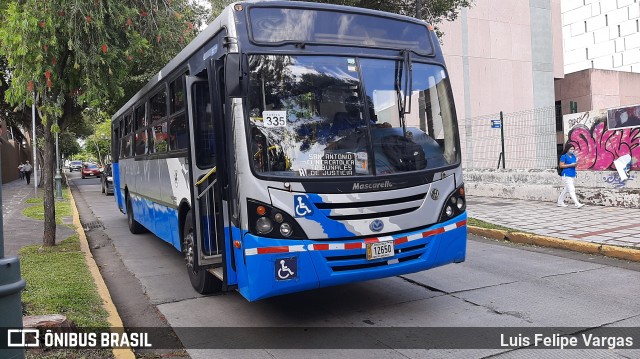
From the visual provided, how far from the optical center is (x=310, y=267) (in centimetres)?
435

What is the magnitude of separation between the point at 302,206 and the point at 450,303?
2.18 metres

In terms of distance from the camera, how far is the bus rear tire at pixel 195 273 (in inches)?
232

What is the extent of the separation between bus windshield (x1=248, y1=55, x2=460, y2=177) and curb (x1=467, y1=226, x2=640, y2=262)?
Result: 3.91 m

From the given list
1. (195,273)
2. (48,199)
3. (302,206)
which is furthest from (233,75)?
(48,199)

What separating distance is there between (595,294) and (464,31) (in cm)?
2393

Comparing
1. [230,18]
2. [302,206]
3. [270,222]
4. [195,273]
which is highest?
[230,18]

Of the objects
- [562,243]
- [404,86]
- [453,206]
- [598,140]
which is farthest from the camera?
[598,140]

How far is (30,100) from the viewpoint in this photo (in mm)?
7496

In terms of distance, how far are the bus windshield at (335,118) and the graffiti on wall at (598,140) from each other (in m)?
10.4

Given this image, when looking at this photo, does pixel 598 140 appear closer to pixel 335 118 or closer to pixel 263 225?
pixel 335 118

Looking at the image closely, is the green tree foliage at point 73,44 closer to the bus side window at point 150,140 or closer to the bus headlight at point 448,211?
the bus side window at point 150,140

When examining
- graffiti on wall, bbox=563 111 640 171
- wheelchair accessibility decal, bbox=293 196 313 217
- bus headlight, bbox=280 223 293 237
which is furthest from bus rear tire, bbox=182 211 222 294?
graffiti on wall, bbox=563 111 640 171

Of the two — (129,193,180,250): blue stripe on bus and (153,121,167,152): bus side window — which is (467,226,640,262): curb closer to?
(129,193,180,250): blue stripe on bus

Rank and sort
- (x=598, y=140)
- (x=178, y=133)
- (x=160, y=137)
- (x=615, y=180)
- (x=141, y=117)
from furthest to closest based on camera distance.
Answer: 1. (x=598, y=140)
2. (x=615, y=180)
3. (x=141, y=117)
4. (x=160, y=137)
5. (x=178, y=133)
